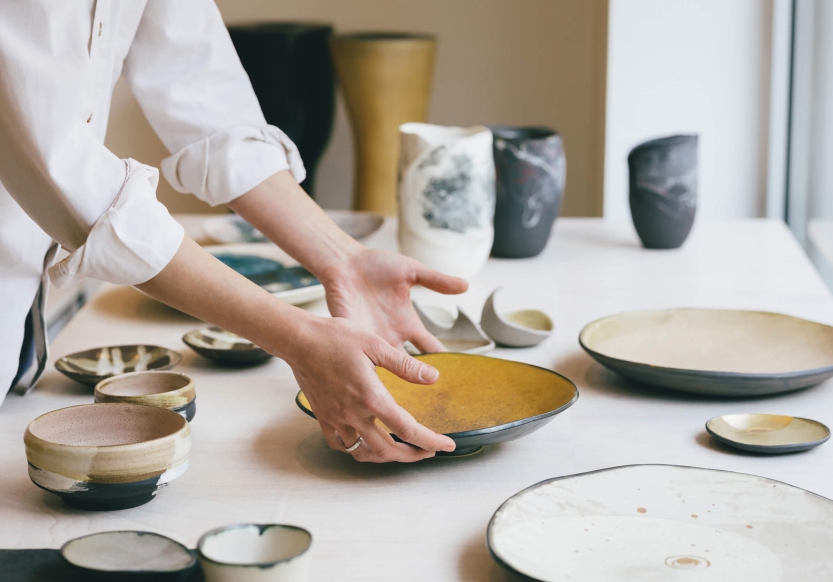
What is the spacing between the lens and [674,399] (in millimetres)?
941

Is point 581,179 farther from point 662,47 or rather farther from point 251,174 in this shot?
point 251,174

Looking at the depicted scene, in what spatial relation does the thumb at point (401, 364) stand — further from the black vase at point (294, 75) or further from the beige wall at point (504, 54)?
the beige wall at point (504, 54)

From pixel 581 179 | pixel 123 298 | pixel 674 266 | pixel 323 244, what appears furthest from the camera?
pixel 581 179

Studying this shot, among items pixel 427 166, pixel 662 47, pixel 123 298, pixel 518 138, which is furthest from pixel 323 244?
pixel 662 47

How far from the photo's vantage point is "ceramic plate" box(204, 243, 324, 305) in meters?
1.28

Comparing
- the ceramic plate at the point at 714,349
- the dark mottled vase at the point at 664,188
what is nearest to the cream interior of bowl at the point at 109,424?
the ceramic plate at the point at 714,349

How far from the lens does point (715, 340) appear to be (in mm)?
1096

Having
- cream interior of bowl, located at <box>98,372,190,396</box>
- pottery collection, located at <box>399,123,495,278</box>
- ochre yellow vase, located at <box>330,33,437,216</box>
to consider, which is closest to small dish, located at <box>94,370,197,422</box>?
cream interior of bowl, located at <box>98,372,190,396</box>

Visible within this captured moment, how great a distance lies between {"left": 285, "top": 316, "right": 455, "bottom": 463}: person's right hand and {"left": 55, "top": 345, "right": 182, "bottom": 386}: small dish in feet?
0.98

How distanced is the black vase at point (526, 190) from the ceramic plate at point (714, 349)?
1.42 feet

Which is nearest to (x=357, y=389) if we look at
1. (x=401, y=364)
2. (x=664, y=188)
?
(x=401, y=364)

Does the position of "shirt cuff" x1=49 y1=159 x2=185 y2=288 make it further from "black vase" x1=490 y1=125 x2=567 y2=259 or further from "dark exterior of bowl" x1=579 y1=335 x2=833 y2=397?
"black vase" x1=490 y1=125 x2=567 y2=259

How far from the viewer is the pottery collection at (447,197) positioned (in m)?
1.36

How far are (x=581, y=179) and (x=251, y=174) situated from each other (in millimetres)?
2265
